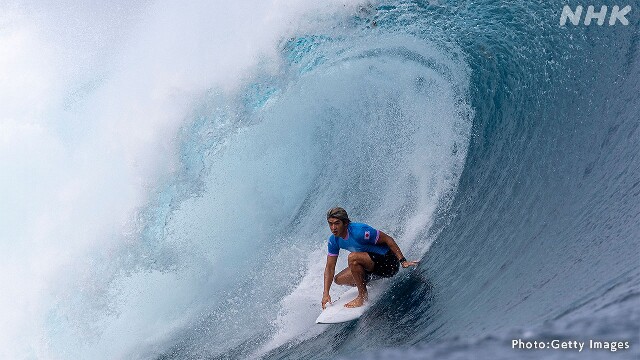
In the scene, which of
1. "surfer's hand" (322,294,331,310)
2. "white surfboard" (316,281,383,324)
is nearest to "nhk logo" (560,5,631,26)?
"white surfboard" (316,281,383,324)

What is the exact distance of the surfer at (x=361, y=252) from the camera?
6.68 m

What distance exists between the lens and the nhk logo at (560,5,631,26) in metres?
9.45

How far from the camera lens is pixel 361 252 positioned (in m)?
6.77

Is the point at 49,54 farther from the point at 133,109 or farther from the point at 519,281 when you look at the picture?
the point at 519,281

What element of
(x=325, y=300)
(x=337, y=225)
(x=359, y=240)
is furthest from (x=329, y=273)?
(x=337, y=225)

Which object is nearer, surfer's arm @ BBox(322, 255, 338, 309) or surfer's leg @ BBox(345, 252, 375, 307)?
surfer's leg @ BBox(345, 252, 375, 307)

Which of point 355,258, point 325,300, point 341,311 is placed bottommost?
point 341,311

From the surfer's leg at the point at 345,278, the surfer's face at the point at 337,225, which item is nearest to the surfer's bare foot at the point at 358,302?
the surfer's leg at the point at 345,278

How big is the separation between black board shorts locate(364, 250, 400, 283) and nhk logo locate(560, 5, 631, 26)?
482cm

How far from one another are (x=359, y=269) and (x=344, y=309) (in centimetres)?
44

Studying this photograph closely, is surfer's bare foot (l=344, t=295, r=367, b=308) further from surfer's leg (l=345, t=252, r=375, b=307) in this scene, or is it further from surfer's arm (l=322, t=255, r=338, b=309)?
surfer's arm (l=322, t=255, r=338, b=309)

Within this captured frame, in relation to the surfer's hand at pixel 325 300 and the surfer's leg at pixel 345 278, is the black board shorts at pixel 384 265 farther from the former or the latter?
the surfer's hand at pixel 325 300

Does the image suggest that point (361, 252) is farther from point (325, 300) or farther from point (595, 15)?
point (595, 15)

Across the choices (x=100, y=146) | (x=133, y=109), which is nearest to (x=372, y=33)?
(x=133, y=109)
